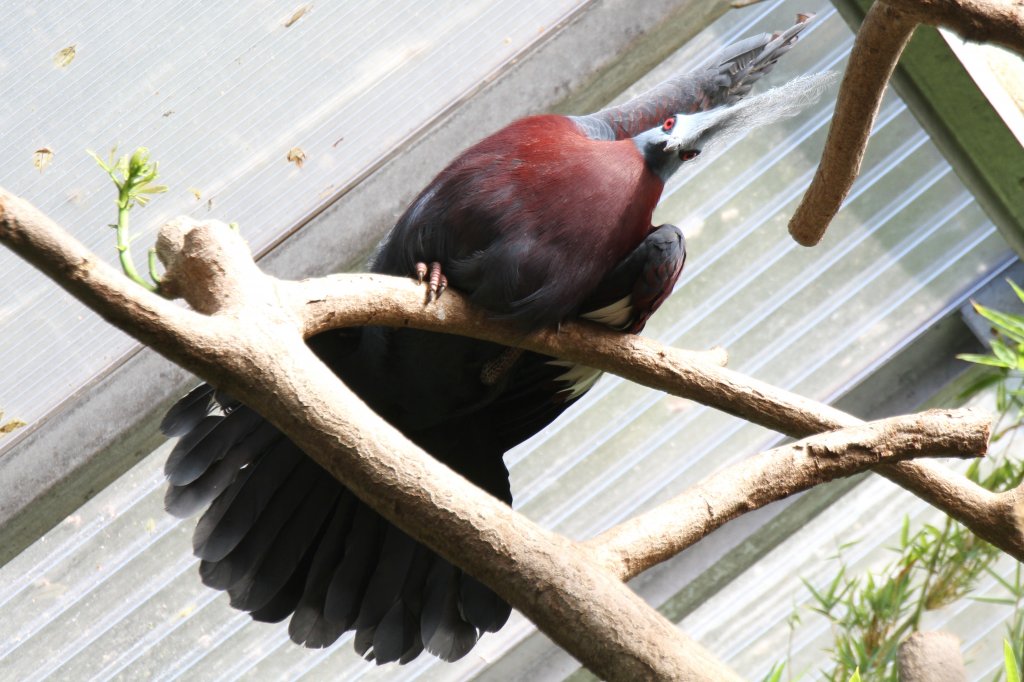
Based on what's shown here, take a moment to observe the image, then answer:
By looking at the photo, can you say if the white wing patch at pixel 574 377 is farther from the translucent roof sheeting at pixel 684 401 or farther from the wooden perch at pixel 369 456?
the wooden perch at pixel 369 456

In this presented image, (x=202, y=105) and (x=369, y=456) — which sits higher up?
(x=202, y=105)

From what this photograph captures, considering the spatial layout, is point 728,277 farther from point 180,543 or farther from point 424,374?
point 180,543

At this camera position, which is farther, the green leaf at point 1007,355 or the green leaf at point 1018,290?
the green leaf at point 1018,290

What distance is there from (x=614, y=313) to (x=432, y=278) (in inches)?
13.3

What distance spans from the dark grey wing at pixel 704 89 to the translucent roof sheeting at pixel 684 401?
0.49 m

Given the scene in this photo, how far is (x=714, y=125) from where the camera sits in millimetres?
1625

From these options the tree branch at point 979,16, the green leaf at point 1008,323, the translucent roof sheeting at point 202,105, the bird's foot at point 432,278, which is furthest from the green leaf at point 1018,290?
the bird's foot at point 432,278

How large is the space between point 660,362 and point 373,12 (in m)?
1.02

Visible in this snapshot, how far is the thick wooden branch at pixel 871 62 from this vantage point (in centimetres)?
112

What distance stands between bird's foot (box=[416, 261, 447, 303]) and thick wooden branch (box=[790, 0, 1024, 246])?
1.89 feet

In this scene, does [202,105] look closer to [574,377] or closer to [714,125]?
[574,377]

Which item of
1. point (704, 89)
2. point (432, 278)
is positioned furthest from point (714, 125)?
point (432, 278)

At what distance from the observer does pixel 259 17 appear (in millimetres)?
2066

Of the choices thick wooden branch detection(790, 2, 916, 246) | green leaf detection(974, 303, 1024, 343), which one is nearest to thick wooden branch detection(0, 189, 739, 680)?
thick wooden branch detection(790, 2, 916, 246)
